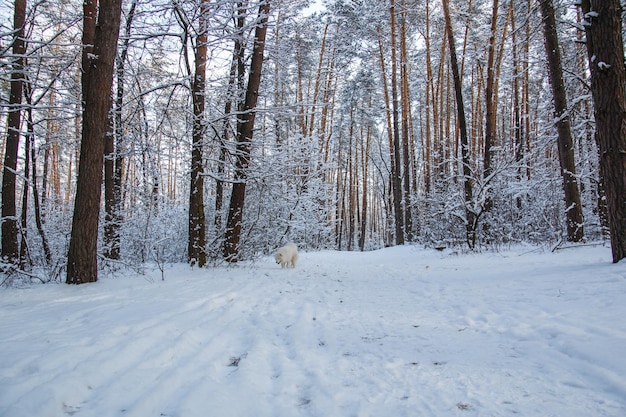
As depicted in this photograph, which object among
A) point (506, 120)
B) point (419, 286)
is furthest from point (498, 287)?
point (506, 120)

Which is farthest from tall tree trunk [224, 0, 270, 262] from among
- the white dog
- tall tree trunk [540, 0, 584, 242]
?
tall tree trunk [540, 0, 584, 242]

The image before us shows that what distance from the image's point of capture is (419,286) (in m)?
5.11

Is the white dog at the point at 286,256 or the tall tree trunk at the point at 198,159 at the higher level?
the tall tree trunk at the point at 198,159

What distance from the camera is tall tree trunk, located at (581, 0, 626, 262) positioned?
4.09m

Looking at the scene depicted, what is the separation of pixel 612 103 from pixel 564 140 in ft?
12.2

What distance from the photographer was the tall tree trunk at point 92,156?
4.70m

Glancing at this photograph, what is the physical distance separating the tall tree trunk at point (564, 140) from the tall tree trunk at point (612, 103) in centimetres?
323

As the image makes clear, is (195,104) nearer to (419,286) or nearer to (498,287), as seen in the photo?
(419,286)

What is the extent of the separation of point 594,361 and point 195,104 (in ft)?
22.7

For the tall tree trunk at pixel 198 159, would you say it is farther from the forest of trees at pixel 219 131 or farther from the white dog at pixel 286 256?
the white dog at pixel 286 256

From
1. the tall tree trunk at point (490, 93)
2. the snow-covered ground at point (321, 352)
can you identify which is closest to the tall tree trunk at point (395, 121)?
the tall tree trunk at point (490, 93)

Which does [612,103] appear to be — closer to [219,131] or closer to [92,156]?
[219,131]

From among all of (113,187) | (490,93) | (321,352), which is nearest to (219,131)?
(113,187)

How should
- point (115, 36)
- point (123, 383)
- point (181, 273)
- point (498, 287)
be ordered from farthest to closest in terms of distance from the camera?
point (181, 273)
point (115, 36)
point (498, 287)
point (123, 383)
